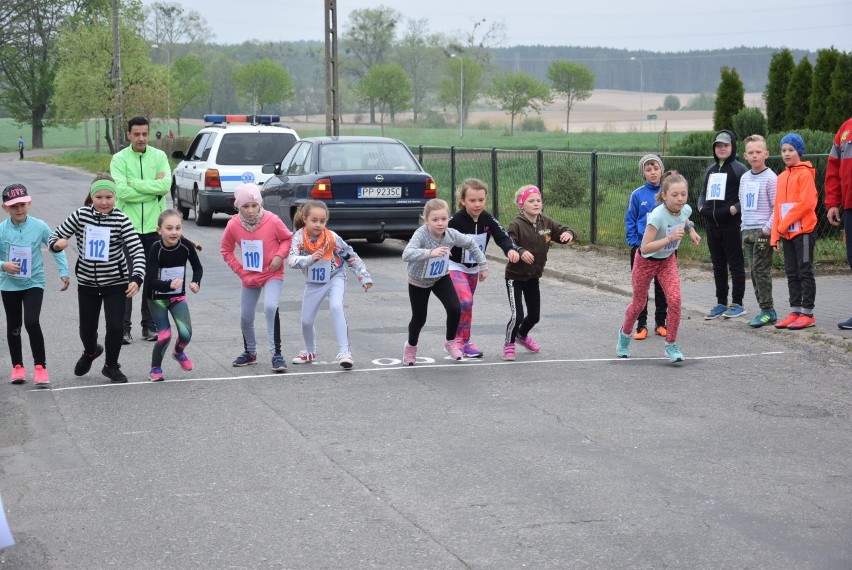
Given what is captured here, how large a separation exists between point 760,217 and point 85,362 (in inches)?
245

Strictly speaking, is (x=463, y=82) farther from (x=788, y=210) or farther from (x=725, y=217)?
(x=788, y=210)

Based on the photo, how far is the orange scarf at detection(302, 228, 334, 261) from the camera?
374 inches

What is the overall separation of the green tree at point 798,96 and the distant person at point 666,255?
12955mm

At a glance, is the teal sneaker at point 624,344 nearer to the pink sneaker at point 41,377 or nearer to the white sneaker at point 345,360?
the white sneaker at point 345,360

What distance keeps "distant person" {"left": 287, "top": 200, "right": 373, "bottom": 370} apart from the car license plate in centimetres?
813

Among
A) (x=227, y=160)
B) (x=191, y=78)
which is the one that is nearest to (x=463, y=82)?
(x=191, y=78)

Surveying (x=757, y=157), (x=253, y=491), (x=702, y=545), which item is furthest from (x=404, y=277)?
(x=702, y=545)

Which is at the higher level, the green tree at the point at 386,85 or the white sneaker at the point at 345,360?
the green tree at the point at 386,85

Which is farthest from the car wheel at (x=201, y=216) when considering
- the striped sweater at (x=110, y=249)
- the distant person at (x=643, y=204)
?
the striped sweater at (x=110, y=249)

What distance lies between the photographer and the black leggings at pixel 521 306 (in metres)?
9.98

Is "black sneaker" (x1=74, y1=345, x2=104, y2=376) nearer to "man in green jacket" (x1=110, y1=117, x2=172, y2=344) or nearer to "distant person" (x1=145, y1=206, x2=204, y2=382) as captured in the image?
"distant person" (x1=145, y1=206, x2=204, y2=382)

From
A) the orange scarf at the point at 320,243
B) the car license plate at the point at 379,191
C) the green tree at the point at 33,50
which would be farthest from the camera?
the green tree at the point at 33,50

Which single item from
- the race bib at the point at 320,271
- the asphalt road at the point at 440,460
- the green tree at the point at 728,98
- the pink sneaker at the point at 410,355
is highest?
the green tree at the point at 728,98

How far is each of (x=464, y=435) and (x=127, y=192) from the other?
4735 mm
